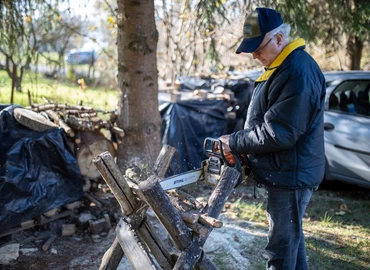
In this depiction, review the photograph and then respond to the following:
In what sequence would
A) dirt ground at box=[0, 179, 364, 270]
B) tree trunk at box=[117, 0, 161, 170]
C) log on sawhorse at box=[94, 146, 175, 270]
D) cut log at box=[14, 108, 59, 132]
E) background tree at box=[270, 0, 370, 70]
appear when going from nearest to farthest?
log on sawhorse at box=[94, 146, 175, 270], dirt ground at box=[0, 179, 364, 270], cut log at box=[14, 108, 59, 132], tree trunk at box=[117, 0, 161, 170], background tree at box=[270, 0, 370, 70]

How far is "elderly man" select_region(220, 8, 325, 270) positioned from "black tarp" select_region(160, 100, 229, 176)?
319cm

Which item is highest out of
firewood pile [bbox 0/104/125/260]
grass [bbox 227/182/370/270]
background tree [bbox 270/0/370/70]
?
background tree [bbox 270/0/370/70]

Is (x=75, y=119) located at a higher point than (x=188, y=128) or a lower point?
higher

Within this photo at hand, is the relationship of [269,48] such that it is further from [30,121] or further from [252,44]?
[30,121]

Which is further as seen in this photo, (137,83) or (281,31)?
(137,83)

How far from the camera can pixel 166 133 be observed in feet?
19.2

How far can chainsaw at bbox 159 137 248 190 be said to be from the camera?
270 cm

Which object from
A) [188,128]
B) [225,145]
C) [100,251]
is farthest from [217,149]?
[188,128]

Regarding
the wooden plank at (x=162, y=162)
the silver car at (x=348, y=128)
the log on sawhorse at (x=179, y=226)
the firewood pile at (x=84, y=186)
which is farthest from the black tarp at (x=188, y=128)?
the log on sawhorse at (x=179, y=226)

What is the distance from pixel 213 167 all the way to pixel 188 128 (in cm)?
324

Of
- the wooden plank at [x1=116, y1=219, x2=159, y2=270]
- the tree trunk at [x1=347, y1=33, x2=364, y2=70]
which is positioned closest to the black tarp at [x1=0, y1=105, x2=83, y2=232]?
the wooden plank at [x1=116, y1=219, x2=159, y2=270]

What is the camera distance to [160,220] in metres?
2.42

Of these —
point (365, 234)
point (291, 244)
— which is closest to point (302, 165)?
point (291, 244)

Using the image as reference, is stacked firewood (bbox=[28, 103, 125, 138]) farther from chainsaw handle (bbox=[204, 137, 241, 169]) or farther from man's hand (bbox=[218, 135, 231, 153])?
man's hand (bbox=[218, 135, 231, 153])
